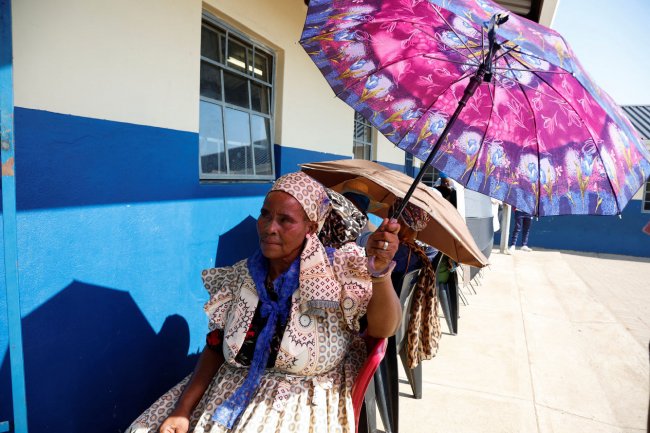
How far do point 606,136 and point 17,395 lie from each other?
252 centimetres

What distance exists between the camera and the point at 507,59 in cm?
168

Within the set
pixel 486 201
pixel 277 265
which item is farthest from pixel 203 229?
pixel 486 201

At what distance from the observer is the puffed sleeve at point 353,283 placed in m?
1.71

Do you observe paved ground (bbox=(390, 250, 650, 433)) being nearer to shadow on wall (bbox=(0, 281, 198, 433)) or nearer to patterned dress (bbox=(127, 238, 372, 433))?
patterned dress (bbox=(127, 238, 372, 433))

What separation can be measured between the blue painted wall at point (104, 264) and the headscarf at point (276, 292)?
0.89 m

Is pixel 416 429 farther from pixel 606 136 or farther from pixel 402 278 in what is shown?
pixel 606 136

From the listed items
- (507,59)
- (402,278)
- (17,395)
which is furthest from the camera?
(402,278)

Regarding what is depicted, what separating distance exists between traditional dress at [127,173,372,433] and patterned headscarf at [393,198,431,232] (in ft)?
1.74

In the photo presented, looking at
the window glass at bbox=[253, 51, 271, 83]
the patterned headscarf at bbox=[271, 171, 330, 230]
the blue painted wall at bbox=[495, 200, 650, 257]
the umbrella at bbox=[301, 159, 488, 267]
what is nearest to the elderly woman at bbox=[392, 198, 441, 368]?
the umbrella at bbox=[301, 159, 488, 267]

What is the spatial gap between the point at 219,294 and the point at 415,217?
1.10 m

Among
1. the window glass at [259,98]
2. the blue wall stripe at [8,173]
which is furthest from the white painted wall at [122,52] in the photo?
the window glass at [259,98]

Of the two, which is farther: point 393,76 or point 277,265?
point 393,76

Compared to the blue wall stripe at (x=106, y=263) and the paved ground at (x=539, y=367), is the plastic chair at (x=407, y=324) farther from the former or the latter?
the blue wall stripe at (x=106, y=263)

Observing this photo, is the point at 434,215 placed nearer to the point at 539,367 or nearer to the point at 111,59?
the point at 111,59
